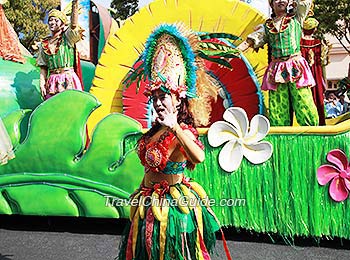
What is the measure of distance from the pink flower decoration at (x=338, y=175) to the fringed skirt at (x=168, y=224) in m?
1.28

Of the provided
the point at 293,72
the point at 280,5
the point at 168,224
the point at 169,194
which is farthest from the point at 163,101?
the point at 280,5

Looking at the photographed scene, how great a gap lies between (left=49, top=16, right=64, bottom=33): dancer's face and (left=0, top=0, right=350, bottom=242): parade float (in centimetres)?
45

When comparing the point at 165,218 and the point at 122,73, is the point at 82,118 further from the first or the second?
the point at 165,218

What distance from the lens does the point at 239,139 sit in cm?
305

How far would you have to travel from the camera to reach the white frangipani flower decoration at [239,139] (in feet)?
9.82

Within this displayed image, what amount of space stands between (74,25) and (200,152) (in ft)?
7.60

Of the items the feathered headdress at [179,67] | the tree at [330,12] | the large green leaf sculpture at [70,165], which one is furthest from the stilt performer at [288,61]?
the tree at [330,12]

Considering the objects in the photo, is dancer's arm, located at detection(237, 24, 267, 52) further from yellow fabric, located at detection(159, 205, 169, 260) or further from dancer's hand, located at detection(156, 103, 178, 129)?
yellow fabric, located at detection(159, 205, 169, 260)

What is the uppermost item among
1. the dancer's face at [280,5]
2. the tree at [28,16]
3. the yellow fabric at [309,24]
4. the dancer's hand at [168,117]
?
the tree at [28,16]

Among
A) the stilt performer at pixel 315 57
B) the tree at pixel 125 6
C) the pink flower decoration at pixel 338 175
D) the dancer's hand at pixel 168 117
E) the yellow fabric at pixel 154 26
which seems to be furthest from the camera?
the tree at pixel 125 6

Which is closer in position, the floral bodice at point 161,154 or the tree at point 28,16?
the floral bodice at point 161,154

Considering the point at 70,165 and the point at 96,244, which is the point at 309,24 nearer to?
the point at 70,165

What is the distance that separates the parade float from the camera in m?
2.92

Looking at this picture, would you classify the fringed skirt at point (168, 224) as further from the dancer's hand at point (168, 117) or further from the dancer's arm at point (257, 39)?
the dancer's arm at point (257, 39)
